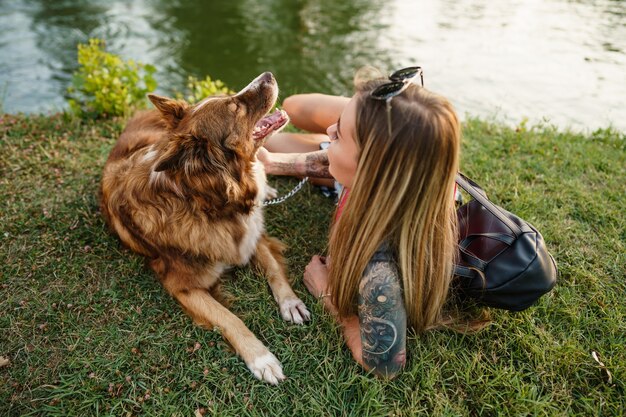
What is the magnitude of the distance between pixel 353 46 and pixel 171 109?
6995 mm

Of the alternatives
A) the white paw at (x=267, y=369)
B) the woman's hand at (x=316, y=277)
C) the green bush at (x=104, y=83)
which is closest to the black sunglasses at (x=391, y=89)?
the woman's hand at (x=316, y=277)

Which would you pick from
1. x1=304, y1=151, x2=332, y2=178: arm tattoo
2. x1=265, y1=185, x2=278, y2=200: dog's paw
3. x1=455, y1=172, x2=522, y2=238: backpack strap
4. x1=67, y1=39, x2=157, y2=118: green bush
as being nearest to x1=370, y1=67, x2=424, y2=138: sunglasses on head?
x1=455, y1=172, x2=522, y2=238: backpack strap

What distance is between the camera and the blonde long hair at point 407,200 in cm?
192

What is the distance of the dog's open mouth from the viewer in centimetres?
298

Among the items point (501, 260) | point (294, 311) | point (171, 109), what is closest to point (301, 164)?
point (171, 109)

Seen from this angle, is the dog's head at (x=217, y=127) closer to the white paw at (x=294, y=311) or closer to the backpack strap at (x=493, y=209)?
the white paw at (x=294, y=311)

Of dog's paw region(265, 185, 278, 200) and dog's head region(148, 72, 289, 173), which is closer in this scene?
dog's head region(148, 72, 289, 173)

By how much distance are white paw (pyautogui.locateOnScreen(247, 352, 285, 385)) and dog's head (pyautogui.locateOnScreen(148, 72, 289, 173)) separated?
122 centimetres

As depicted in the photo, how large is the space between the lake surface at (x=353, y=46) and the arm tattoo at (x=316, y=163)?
372 cm

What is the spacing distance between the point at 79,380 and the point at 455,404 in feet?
7.26

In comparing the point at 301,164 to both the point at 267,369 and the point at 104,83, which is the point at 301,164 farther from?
the point at 104,83

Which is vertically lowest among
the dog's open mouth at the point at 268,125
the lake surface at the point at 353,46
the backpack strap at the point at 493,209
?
the lake surface at the point at 353,46

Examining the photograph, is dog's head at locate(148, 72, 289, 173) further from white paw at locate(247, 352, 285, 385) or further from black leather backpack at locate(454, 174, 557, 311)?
black leather backpack at locate(454, 174, 557, 311)

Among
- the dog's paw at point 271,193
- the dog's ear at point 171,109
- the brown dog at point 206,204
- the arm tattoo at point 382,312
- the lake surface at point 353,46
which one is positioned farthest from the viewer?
the lake surface at point 353,46
